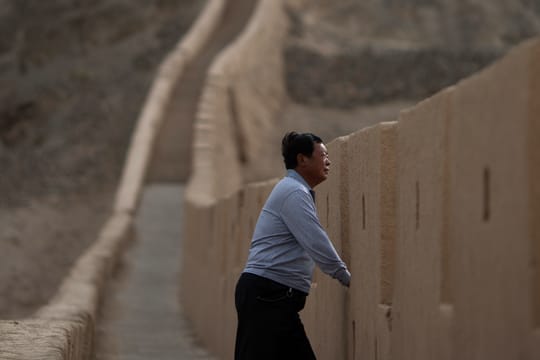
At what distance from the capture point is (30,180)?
89.9 feet

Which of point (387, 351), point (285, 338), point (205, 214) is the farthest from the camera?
point (205, 214)

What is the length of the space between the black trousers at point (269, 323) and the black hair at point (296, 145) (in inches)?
21.4

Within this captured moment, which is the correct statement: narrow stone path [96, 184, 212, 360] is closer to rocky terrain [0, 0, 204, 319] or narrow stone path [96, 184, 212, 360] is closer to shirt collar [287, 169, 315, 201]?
rocky terrain [0, 0, 204, 319]

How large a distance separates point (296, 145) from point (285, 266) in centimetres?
54

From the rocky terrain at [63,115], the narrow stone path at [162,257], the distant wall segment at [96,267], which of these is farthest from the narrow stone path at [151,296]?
the rocky terrain at [63,115]

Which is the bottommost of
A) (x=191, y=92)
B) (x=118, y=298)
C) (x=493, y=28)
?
(x=118, y=298)

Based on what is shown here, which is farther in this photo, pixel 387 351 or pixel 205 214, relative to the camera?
pixel 205 214

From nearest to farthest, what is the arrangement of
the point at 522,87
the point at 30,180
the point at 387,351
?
the point at 522,87 → the point at 387,351 → the point at 30,180

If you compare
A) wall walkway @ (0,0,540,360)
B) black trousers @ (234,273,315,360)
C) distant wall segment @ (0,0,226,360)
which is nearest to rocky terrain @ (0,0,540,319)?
distant wall segment @ (0,0,226,360)

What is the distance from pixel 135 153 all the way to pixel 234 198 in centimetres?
1313

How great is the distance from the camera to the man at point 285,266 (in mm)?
5559

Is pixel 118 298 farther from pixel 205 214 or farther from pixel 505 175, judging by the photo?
pixel 505 175

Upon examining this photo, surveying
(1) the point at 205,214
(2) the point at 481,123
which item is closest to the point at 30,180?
(1) the point at 205,214

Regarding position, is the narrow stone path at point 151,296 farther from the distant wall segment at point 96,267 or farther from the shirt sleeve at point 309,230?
the shirt sleeve at point 309,230
